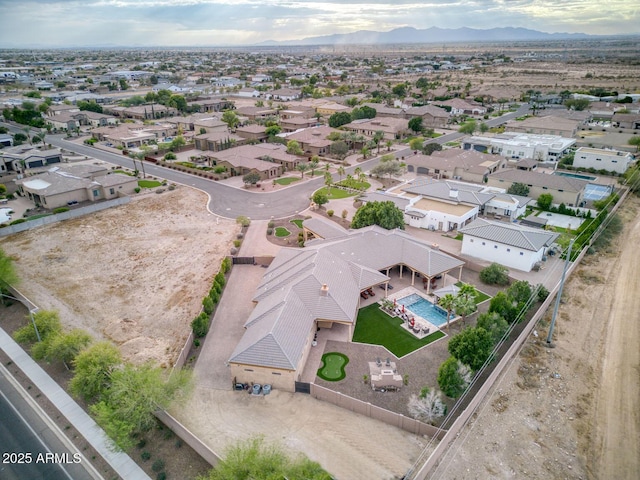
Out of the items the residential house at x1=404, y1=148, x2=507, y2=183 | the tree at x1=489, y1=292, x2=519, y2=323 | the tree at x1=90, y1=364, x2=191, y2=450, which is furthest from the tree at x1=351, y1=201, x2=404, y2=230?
the residential house at x1=404, y1=148, x2=507, y2=183

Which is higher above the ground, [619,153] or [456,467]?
[619,153]

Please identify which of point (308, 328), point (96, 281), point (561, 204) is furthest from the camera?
point (561, 204)

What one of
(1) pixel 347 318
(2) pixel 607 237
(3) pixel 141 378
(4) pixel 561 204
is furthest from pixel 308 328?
(4) pixel 561 204

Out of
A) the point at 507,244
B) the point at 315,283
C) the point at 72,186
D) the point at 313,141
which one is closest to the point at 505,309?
the point at 507,244

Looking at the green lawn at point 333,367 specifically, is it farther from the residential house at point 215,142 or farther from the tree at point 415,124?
the tree at point 415,124

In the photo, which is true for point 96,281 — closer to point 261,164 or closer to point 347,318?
point 347,318

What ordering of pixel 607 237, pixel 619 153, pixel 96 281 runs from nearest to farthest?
pixel 96 281, pixel 607 237, pixel 619 153

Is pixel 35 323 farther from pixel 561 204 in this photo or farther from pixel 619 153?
pixel 619 153

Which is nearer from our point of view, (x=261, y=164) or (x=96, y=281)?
(x=96, y=281)
